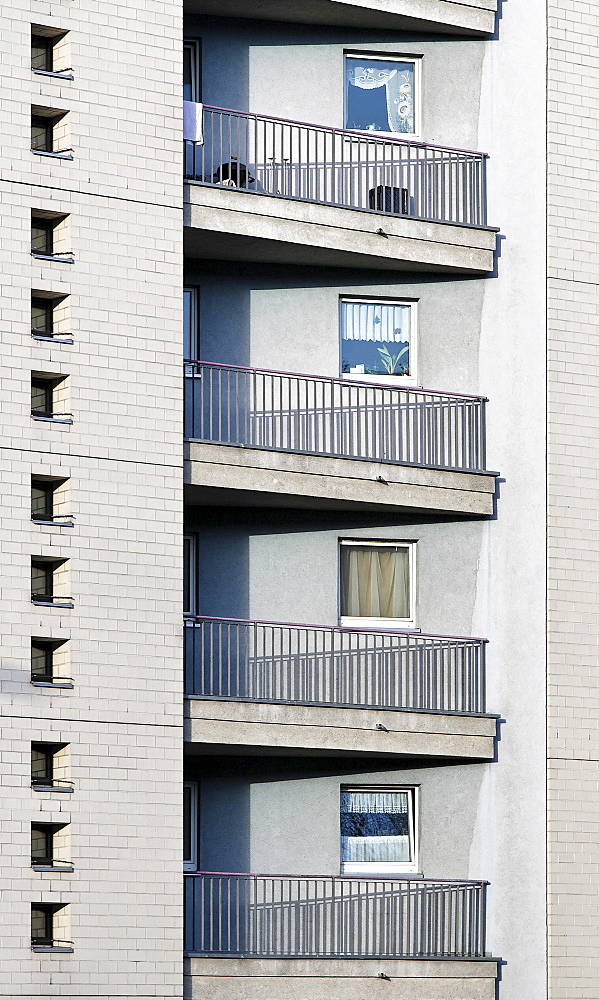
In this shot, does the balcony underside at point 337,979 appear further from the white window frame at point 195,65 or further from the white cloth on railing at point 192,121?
the white window frame at point 195,65

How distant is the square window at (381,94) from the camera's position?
27.6 metres

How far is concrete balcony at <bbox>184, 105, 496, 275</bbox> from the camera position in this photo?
83.1 feet

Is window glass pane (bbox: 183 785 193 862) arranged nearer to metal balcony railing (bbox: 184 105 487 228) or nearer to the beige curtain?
the beige curtain

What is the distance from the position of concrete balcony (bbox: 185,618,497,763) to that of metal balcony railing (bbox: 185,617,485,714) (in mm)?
14

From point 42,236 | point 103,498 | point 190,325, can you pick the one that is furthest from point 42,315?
point 190,325

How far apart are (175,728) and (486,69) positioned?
11193 millimetres

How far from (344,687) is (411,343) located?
5254mm

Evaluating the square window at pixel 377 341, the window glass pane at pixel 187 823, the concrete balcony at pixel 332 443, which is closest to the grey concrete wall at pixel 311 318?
the square window at pixel 377 341

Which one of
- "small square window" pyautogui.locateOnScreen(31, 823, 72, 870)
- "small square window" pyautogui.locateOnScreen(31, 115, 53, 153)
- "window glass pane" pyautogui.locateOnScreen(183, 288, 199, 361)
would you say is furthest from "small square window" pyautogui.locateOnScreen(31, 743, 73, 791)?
"small square window" pyautogui.locateOnScreen(31, 115, 53, 153)

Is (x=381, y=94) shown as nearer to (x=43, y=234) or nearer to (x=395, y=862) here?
(x=43, y=234)

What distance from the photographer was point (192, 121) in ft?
83.6

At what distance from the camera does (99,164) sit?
23906 millimetres

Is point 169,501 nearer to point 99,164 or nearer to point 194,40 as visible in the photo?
point 99,164

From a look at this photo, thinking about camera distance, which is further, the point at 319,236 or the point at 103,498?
the point at 319,236
